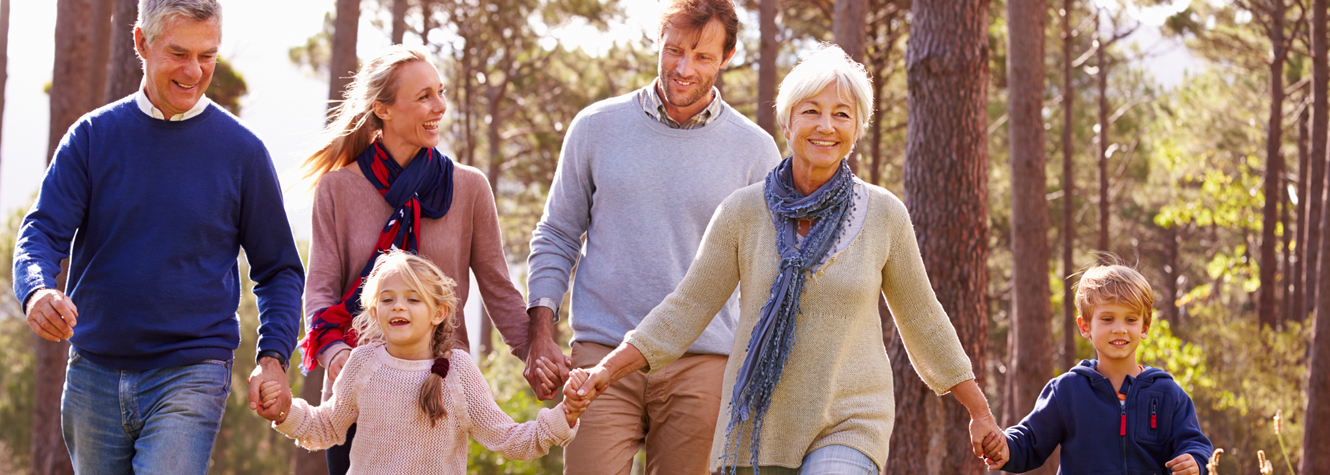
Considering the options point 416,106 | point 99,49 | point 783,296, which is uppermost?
point 99,49

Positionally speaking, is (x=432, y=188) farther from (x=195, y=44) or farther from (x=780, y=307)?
(x=780, y=307)

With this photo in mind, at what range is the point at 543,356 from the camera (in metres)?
3.74

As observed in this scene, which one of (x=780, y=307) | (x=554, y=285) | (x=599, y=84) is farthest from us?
(x=599, y=84)

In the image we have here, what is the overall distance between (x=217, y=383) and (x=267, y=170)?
2.29 feet

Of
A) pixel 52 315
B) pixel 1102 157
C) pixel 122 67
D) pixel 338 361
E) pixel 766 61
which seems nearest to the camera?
pixel 52 315

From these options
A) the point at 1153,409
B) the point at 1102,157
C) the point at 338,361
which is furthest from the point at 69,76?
the point at 1102,157

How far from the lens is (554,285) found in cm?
399

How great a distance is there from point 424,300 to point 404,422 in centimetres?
39

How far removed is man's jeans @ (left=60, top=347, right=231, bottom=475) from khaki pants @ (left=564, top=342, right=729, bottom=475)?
3.97 ft

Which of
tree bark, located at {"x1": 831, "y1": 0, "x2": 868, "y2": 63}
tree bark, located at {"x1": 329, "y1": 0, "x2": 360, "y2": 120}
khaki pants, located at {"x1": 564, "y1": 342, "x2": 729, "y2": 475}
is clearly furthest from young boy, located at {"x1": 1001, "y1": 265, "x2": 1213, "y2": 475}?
tree bark, located at {"x1": 831, "y1": 0, "x2": 868, "y2": 63}

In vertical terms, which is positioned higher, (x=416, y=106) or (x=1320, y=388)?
(x=416, y=106)

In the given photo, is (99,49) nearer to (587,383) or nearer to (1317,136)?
(587,383)

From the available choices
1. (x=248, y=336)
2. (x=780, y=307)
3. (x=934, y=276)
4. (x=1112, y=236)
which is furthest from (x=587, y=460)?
(x=1112, y=236)

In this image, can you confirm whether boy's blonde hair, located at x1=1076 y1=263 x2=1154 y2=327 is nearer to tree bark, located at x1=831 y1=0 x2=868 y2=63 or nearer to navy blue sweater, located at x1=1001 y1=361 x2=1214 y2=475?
navy blue sweater, located at x1=1001 y1=361 x2=1214 y2=475
